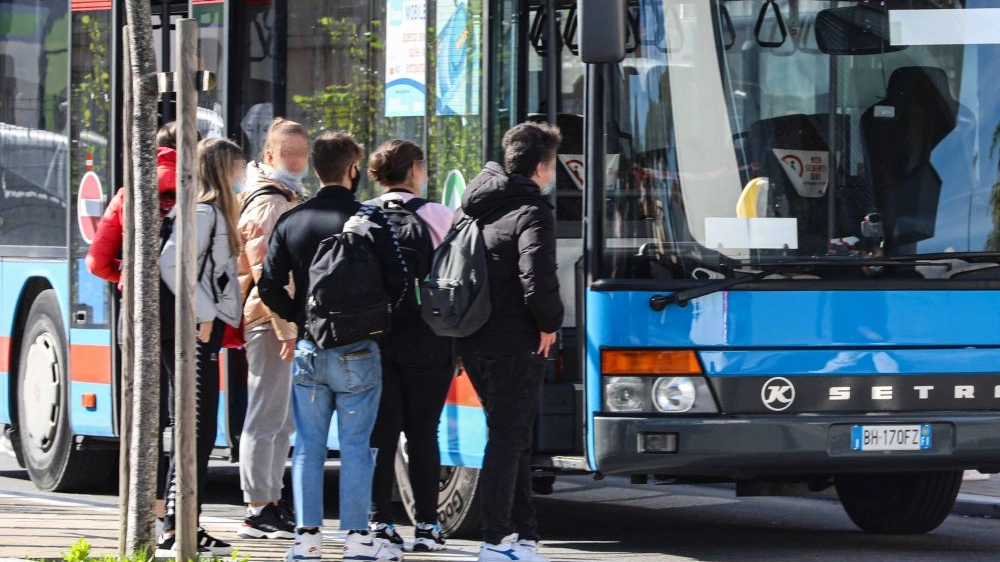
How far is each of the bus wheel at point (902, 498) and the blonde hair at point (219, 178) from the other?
319cm

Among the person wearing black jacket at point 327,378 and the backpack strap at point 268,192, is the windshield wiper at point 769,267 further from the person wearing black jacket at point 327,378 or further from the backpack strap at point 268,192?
the backpack strap at point 268,192

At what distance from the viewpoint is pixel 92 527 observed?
9.12m

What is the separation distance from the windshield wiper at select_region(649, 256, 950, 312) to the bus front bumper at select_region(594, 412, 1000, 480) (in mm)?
472

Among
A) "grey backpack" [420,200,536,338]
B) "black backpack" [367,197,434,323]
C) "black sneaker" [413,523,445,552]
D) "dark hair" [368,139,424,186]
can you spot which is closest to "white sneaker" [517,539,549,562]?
"black sneaker" [413,523,445,552]

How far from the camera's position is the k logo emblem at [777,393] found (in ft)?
26.0

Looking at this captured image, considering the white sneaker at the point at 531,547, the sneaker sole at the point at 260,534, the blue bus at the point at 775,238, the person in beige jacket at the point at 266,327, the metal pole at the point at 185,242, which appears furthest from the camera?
the sneaker sole at the point at 260,534

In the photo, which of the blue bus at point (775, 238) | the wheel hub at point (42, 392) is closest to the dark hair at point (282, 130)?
the blue bus at point (775, 238)

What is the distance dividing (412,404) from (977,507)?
405 cm

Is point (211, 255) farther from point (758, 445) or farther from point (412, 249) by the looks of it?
point (758, 445)

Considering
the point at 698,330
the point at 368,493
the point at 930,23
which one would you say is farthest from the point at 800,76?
the point at 368,493

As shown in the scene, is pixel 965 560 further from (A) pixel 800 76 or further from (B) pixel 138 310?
(B) pixel 138 310

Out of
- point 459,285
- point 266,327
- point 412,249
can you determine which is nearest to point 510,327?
point 459,285

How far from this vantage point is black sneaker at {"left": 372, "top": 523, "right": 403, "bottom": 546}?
312 inches

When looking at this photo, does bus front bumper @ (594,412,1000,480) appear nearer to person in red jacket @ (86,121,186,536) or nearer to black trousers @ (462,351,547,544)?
black trousers @ (462,351,547,544)
